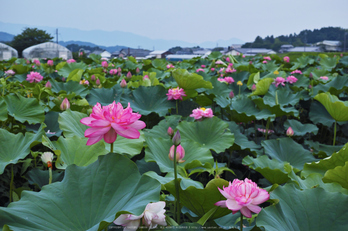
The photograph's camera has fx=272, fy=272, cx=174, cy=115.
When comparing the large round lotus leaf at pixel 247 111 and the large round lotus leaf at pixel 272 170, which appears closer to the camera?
the large round lotus leaf at pixel 272 170

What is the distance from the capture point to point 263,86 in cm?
237

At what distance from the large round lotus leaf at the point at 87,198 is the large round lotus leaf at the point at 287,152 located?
1.17 m

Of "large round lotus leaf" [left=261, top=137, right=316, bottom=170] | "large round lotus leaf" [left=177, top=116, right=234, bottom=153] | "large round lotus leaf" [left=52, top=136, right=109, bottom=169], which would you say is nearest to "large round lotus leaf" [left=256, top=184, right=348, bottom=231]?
"large round lotus leaf" [left=52, top=136, right=109, bottom=169]

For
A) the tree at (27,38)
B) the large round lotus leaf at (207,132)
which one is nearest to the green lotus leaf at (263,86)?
the large round lotus leaf at (207,132)

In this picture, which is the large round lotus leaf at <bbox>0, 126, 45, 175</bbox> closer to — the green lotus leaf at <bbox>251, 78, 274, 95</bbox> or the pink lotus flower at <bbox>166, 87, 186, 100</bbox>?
the pink lotus flower at <bbox>166, 87, 186, 100</bbox>

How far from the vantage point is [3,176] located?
1287 mm

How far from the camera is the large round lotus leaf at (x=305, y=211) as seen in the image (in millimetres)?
703

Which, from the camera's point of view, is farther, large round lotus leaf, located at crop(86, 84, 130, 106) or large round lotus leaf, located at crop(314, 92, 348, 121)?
large round lotus leaf, located at crop(86, 84, 130, 106)

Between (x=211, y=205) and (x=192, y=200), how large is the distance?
5 centimetres

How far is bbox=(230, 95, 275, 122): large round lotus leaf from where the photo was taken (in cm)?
200

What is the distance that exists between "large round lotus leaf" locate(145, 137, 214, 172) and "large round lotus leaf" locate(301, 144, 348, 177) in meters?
0.44

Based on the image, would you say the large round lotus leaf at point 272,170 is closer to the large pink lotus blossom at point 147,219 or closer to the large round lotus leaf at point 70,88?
the large pink lotus blossom at point 147,219

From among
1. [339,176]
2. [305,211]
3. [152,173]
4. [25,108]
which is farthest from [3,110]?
[339,176]

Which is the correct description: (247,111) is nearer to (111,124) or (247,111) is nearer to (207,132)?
(207,132)
